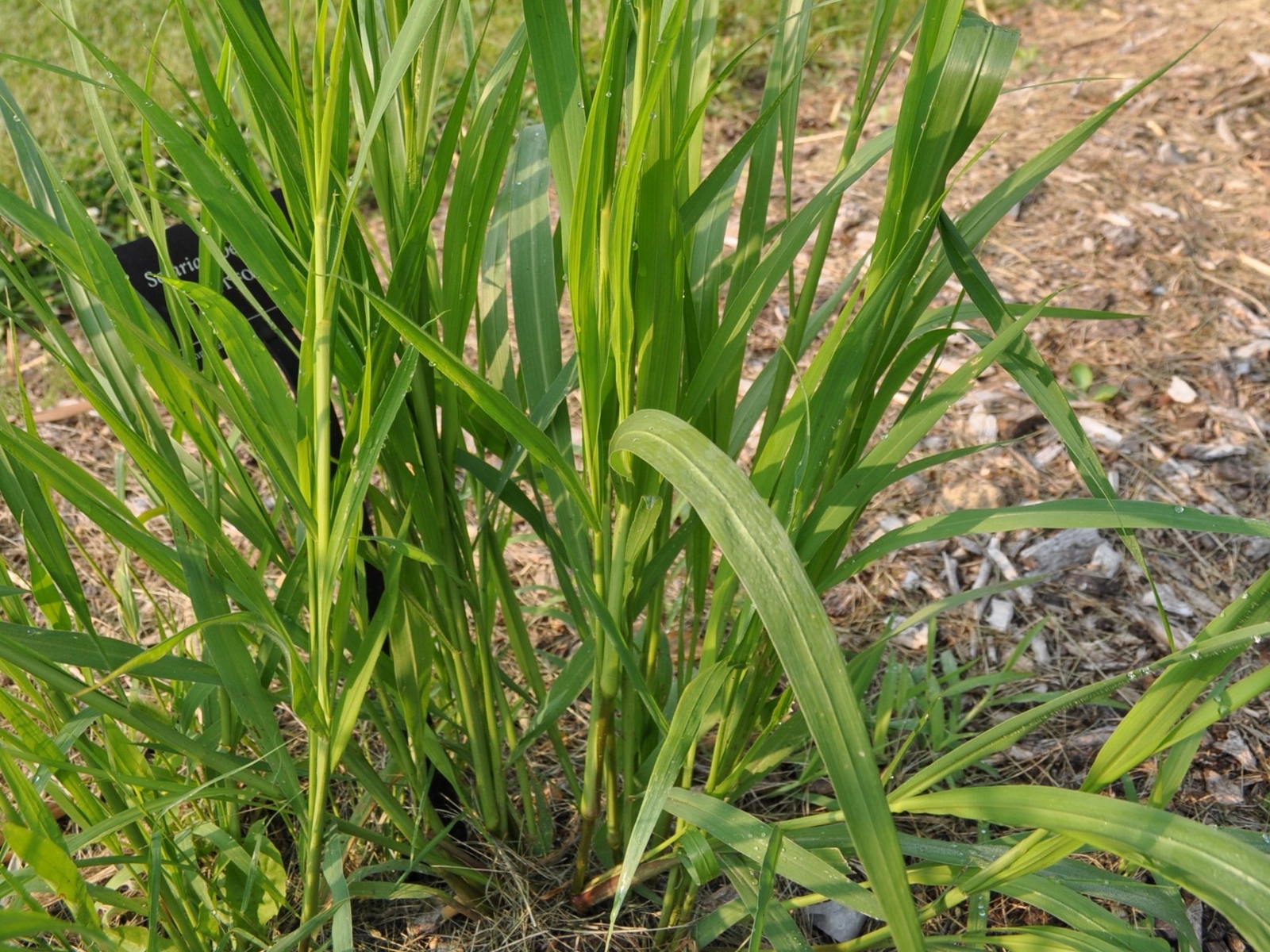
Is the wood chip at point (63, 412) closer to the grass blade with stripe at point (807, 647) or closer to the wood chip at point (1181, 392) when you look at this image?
the grass blade with stripe at point (807, 647)

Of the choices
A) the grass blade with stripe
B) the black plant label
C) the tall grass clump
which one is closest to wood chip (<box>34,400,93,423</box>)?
the black plant label

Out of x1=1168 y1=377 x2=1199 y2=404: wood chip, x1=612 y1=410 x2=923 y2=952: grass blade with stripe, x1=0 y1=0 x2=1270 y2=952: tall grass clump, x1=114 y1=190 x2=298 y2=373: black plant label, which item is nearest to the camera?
x1=612 y1=410 x2=923 y2=952: grass blade with stripe

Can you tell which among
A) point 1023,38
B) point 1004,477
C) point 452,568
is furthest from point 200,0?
point 1023,38

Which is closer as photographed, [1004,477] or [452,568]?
[452,568]

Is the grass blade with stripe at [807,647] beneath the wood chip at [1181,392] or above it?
Result: above

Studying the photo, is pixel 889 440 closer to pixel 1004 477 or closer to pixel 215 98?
pixel 215 98

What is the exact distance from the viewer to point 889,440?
60 centimetres

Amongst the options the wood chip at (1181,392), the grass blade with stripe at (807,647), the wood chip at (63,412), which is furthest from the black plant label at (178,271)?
the wood chip at (1181,392)

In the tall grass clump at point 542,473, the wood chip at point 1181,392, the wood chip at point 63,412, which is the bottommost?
the wood chip at point 1181,392

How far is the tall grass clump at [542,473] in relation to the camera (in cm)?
51

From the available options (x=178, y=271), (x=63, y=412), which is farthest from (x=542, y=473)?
(x=63, y=412)

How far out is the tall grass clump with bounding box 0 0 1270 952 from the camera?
19.9 inches

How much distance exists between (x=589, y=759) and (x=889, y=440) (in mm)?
318

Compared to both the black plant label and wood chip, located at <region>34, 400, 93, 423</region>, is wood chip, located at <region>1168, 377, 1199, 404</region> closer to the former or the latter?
the black plant label
